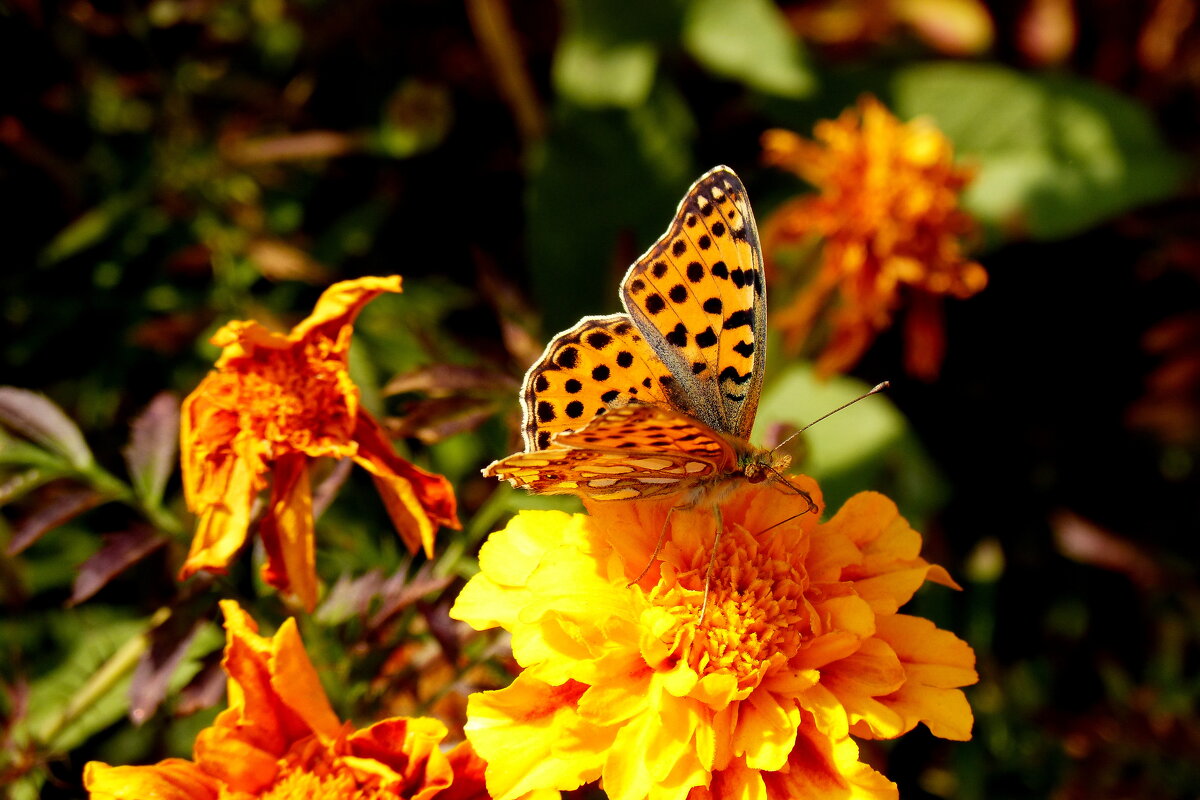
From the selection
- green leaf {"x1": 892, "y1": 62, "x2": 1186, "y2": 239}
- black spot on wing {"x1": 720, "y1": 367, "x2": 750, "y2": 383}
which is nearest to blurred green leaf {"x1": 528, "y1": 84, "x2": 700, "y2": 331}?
green leaf {"x1": 892, "y1": 62, "x2": 1186, "y2": 239}

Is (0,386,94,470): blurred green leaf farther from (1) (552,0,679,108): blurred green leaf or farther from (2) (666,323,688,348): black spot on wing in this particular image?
(1) (552,0,679,108): blurred green leaf

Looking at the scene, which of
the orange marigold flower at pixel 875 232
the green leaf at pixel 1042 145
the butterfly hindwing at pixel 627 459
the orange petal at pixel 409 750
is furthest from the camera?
the green leaf at pixel 1042 145

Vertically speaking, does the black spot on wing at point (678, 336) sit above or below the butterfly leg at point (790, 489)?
above

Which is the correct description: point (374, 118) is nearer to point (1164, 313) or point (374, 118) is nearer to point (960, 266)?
point (960, 266)

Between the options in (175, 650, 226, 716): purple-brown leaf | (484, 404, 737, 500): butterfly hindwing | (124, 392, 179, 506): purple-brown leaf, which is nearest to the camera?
(484, 404, 737, 500): butterfly hindwing

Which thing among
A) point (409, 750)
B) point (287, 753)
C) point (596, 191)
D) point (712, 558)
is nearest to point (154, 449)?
point (287, 753)

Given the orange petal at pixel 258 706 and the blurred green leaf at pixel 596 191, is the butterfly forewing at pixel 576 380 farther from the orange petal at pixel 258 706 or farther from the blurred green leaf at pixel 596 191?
the blurred green leaf at pixel 596 191

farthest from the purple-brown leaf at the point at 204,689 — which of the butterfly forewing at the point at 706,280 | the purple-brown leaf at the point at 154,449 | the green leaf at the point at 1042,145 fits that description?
the green leaf at the point at 1042,145
